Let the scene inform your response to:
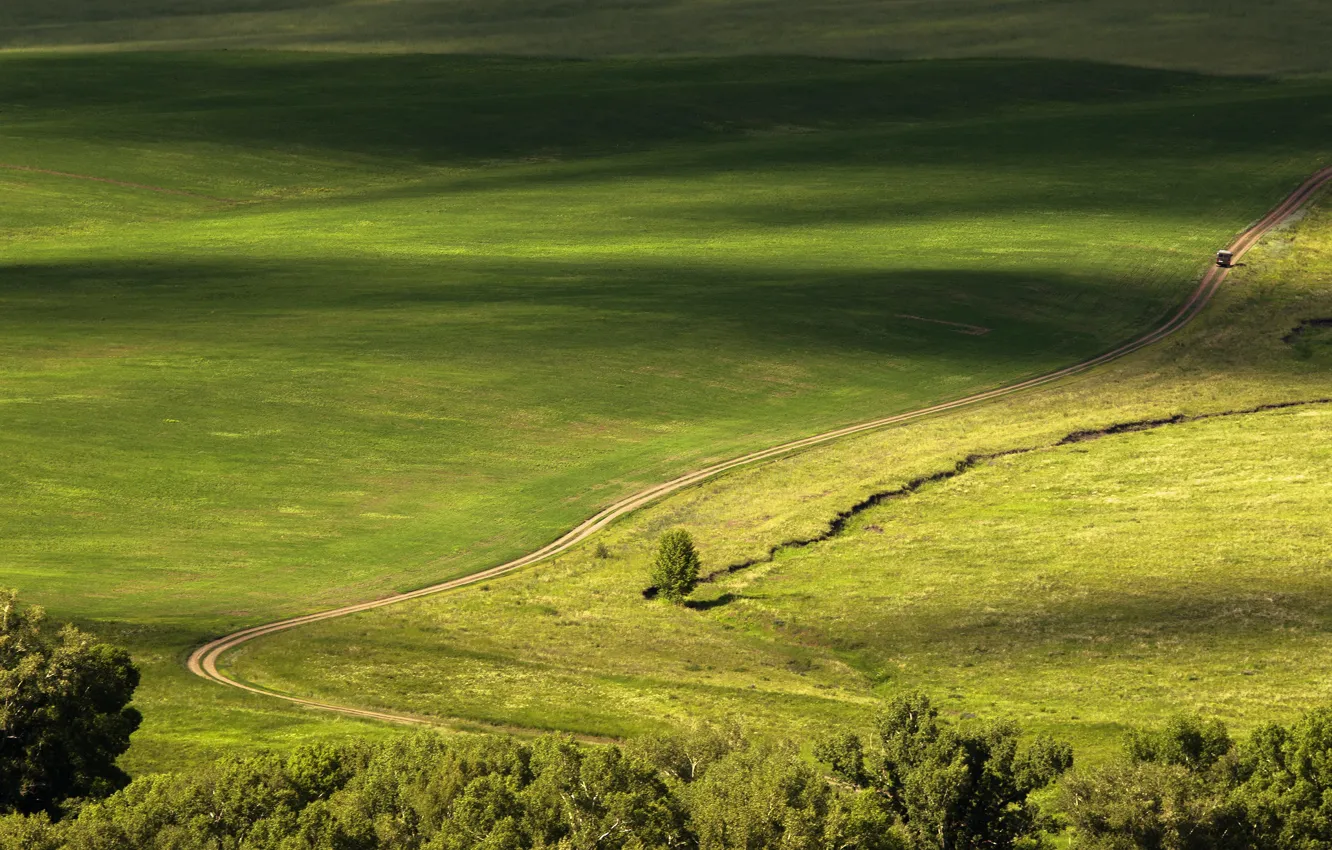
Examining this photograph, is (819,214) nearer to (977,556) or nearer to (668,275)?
(668,275)

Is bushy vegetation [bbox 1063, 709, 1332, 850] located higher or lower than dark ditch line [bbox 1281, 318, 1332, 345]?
lower

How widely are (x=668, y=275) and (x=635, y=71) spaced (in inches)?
2679

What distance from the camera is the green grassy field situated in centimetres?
9244

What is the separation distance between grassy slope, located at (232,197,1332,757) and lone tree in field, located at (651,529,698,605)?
1220 mm

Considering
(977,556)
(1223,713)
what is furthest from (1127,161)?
(1223,713)

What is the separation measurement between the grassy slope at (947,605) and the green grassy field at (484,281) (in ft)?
13.7

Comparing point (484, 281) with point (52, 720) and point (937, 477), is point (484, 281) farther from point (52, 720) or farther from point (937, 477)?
point (52, 720)

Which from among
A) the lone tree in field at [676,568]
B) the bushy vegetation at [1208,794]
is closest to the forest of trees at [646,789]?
the bushy vegetation at [1208,794]

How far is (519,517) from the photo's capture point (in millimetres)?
95750

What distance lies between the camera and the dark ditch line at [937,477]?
89.2 meters

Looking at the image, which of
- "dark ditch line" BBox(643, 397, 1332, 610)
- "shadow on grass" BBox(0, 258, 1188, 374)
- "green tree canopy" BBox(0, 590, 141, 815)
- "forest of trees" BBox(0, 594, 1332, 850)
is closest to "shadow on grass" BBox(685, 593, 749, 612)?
"dark ditch line" BBox(643, 397, 1332, 610)

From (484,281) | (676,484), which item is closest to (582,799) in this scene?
(676,484)

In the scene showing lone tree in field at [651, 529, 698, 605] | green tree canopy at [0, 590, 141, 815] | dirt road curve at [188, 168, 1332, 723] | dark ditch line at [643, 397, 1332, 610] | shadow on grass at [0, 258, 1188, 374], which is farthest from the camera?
shadow on grass at [0, 258, 1188, 374]

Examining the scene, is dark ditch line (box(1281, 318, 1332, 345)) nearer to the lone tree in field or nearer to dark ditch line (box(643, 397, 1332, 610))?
dark ditch line (box(643, 397, 1332, 610))
